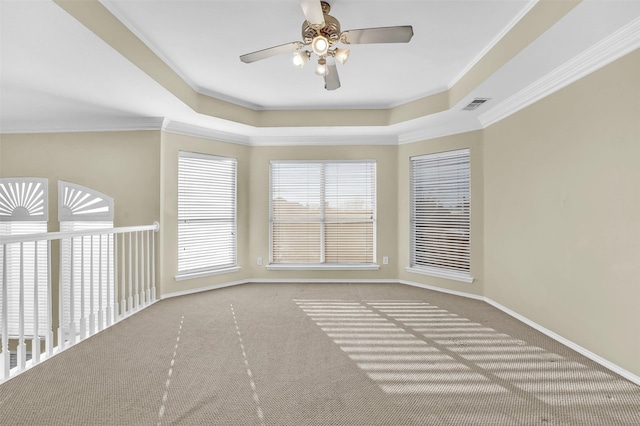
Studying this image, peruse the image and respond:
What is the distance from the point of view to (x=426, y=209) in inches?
191

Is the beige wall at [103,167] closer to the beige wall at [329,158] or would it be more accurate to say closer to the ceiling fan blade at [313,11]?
the beige wall at [329,158]

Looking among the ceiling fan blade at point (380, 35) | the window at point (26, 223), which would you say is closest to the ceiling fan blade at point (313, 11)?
the ceiling fan blade at point (380, 35)

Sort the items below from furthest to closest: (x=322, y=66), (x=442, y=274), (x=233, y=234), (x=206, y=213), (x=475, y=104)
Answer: (x=233, y=234)
(x=206, y=213)
(x=442, y=274)
(x=475, y=104)
(x=322, y=66)

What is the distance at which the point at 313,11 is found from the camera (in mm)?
1893

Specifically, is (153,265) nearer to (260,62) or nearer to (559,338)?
(260,62)

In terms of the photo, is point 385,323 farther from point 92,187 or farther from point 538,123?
point 92,187

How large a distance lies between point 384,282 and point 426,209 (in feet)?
4.33

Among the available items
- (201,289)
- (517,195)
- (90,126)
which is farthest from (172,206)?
(517,195)

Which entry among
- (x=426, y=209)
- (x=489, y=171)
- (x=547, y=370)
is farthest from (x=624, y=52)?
(x=426, y=209)

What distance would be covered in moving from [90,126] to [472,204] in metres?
5.17

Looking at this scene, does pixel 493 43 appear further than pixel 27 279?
No

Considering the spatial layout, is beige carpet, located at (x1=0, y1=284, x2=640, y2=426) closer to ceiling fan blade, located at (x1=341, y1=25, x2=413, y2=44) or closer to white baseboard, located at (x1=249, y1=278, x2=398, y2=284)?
white baseboard, located at (x1=249, y1=278, x2=398, y2=284)

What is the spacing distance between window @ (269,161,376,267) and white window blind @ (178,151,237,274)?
66cm

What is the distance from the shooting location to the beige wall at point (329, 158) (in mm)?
5148
